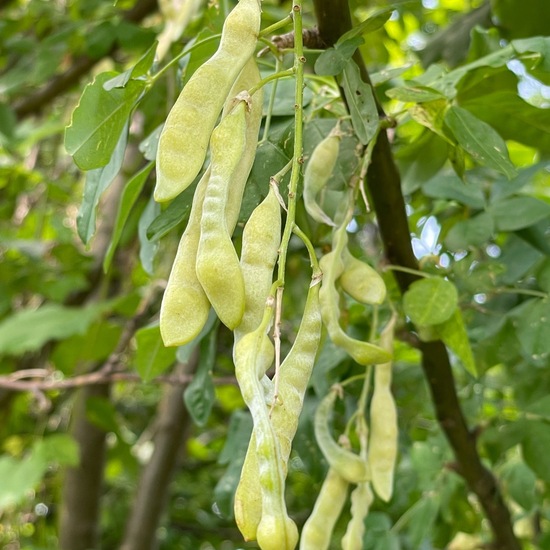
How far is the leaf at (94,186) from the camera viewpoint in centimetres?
80

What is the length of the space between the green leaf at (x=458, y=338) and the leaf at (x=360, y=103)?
0.23m

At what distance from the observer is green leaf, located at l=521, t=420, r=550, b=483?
1.08 meters

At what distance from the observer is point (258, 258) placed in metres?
0.57

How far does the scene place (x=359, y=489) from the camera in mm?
848

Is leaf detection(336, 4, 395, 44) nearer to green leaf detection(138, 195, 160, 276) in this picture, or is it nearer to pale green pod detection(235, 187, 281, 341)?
pale green pod detection(235, 187, 281, 341)

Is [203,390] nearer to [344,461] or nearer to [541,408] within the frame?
[344,461]

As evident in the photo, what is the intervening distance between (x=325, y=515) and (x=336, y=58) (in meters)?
0.43

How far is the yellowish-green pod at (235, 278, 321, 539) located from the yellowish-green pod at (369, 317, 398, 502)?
0.87 ft

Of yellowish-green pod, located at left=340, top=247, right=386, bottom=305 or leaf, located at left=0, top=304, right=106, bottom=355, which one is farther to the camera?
leaf, located at left=0, top=304, right=106, bottom=355

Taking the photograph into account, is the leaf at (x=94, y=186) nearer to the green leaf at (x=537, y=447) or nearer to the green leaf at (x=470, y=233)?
the green leaf at (x=470, y=233)

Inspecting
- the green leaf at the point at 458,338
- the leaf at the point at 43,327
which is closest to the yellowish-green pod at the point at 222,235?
the green leaf at the point at 458,338

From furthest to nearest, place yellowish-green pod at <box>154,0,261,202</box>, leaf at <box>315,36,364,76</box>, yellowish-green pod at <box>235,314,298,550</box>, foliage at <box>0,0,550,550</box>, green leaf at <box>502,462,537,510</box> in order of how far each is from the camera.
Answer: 1. green leaf at <box>502,462,537,510</box>
2. foliage at <box>0,0,550,550</box>
3. leaf at <box>315,36,364,76</box>
4. yellowish-green pod at <box>154,0,261,202</box>
5. yellowish-green pod at <box>235,314,298,550</box>

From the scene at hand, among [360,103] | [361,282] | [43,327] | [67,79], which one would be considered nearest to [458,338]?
[361,282]

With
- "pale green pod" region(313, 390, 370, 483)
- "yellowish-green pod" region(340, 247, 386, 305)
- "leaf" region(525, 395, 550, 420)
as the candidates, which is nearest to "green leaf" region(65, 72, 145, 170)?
"yellowish-green pod" region(340, 247, 386, 305)
